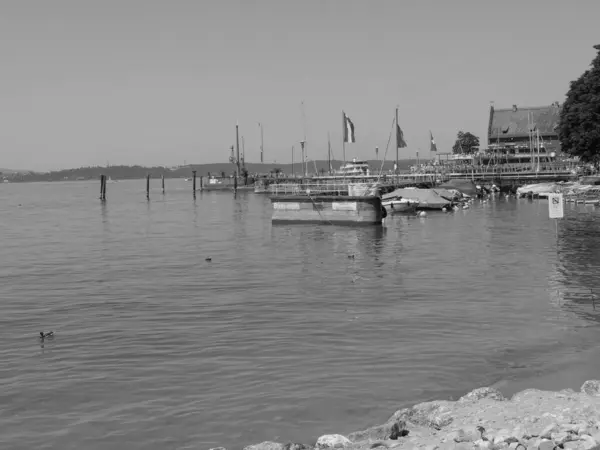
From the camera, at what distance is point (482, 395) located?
40.0 ft

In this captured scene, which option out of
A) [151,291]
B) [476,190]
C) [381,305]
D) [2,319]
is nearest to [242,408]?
[381,305]

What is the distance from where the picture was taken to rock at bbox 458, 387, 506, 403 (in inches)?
472

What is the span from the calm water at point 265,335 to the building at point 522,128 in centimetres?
10957

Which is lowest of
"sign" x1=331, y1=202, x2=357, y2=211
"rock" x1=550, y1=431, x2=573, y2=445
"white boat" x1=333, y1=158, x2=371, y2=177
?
"rock" x1=550, y1=431, x2=573, y2=445

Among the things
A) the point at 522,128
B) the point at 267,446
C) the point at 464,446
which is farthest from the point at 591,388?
the point at 522,128

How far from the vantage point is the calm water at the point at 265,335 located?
12.7 metres

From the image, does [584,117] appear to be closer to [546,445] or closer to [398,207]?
[398,207]

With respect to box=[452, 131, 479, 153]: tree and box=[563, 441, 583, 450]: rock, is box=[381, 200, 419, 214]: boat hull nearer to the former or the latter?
box=[563, 441, 583, 450]: rock

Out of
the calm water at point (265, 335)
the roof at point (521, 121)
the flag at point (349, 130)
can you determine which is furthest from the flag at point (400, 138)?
the roof at point (521, 121)

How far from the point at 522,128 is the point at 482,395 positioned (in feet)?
485

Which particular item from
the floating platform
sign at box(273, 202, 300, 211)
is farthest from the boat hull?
sign at box(273, 202, 300, 211)

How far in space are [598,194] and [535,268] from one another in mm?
46497

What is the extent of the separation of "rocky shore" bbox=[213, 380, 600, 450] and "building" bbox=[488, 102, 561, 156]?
135m

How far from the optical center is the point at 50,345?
17922 millimetres
